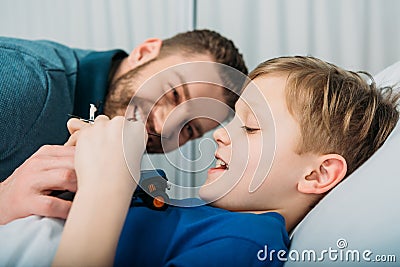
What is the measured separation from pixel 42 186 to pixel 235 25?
47.1 inches

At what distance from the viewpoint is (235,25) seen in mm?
1871

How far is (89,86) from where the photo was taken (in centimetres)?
151

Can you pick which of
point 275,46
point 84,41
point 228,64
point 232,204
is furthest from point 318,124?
point 84,41

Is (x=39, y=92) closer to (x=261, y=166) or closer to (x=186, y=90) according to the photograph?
(x=186, y=90)

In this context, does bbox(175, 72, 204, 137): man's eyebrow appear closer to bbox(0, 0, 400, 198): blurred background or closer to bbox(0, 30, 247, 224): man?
bbox(0, 30, 247, 224): man

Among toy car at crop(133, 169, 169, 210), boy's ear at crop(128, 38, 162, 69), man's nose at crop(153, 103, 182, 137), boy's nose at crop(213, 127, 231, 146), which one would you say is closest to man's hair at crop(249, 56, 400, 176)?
boy's nose at crop(213, 127, 231, 146)

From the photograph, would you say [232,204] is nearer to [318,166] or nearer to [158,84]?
[318,166]

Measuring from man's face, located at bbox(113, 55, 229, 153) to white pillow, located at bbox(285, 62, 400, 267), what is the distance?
0.44 meters

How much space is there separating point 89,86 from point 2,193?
0.64m

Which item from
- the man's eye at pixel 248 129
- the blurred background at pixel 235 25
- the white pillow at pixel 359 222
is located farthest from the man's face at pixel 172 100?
the white pillow at pixel 359 222

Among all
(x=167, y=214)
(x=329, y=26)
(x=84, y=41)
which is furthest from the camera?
(x=84, y=41)

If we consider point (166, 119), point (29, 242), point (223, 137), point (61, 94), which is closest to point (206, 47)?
point (166, 119)

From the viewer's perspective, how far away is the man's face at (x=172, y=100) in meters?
1.29

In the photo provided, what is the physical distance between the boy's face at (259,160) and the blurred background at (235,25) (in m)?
0.66
